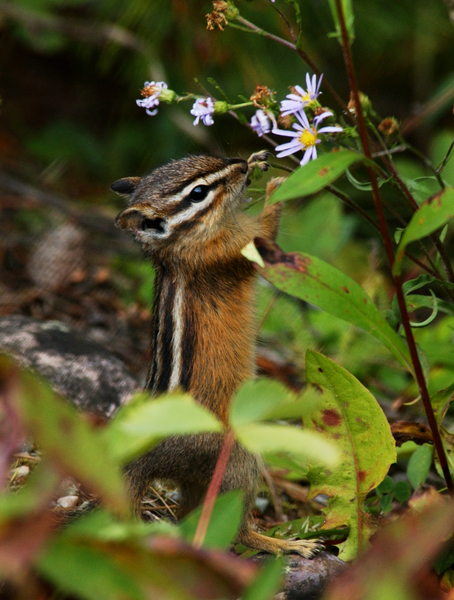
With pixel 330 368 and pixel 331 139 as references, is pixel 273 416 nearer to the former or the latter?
pixel 330 368

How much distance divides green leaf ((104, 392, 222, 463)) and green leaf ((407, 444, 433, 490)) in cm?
128

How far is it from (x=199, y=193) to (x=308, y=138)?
0.94 meters

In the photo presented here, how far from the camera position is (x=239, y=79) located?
16.9 feet

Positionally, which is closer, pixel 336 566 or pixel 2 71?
pixel 336 566

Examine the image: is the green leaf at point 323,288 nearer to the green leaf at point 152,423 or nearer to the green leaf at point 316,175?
the green leaf at point 316,175

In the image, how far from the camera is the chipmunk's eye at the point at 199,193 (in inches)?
112

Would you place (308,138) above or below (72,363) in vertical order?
above

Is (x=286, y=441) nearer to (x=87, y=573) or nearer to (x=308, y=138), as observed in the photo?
(x=87, y=573)

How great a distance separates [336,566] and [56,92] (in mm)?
5510

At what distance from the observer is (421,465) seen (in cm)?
220

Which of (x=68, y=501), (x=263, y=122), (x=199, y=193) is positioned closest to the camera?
(x=263, y=122)

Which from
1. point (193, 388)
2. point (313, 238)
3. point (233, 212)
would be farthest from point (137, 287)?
point (193, 388)

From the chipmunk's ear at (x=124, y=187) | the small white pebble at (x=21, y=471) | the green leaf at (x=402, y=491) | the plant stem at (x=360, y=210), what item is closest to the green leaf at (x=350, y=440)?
the green leaf at (x=402, y=491)

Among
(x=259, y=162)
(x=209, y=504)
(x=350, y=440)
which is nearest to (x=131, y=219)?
(x=259, y=162)
